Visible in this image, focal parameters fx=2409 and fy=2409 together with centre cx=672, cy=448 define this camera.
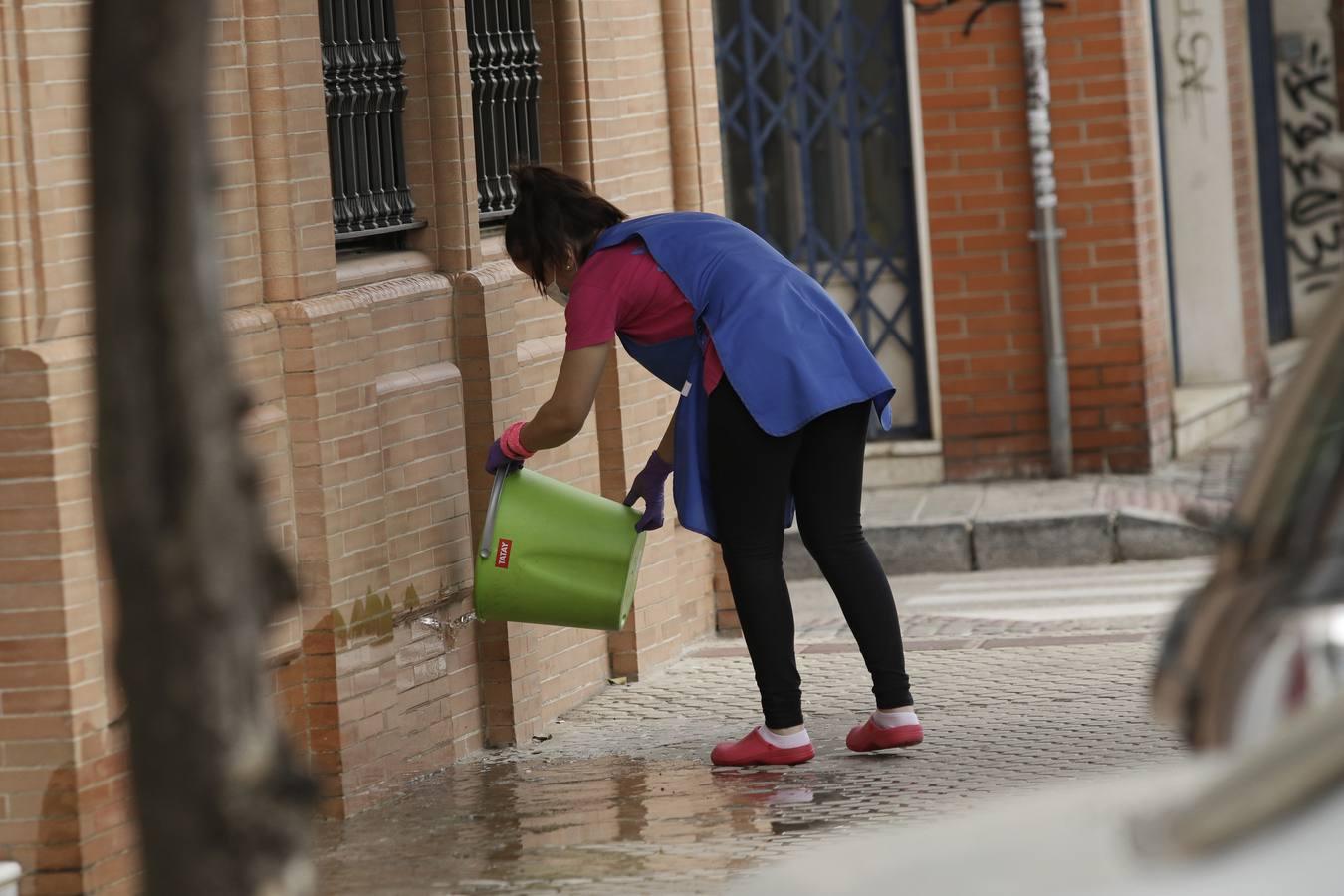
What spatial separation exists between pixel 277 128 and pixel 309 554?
1.02m

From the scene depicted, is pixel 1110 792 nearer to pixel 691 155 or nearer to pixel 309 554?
pixel 309 554

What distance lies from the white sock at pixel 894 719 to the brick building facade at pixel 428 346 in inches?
43.9

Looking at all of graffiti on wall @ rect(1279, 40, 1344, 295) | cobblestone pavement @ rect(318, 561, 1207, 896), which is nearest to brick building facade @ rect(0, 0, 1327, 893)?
cobblestone pavement @ rect(318, 561, 1207, 896)

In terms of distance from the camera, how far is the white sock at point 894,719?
6.21 meters

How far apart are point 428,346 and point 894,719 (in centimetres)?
158

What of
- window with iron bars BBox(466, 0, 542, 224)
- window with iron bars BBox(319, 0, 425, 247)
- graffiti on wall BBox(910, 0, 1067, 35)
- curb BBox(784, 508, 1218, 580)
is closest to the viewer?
window with iron bars BBox(319, 0, 425, 247)

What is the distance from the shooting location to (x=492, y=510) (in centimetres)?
612

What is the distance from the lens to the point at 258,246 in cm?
570

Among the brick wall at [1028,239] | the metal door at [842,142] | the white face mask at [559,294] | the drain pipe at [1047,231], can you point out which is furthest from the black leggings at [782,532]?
the metal door at [842,142]

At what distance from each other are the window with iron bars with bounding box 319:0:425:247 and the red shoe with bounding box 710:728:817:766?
1.66 metres

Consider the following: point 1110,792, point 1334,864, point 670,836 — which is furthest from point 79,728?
point 1334,864

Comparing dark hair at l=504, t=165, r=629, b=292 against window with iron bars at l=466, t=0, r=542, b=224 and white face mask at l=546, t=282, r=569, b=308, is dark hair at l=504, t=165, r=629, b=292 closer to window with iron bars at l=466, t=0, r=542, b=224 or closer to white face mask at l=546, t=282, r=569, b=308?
white face mask at l=546, t=282, r=569, b=308

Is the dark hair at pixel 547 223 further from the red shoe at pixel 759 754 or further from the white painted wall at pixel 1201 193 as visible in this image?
the white painted wall at pixel 1201 193

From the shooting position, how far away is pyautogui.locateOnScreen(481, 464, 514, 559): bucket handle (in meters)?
6.12
